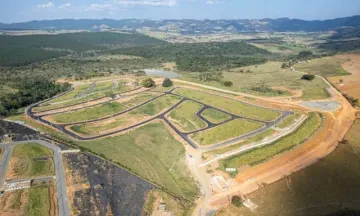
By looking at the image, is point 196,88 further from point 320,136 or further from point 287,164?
point 287,164

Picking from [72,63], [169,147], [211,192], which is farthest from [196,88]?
[72,63]

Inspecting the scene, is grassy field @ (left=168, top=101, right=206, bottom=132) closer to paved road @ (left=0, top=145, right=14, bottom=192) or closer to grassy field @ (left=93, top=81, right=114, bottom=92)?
grassy field @ (left=93, top=81, right=114, bottom=92)

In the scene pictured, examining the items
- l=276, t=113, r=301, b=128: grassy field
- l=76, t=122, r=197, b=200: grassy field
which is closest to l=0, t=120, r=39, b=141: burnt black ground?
l=76, t=122, r=197, b=200: grassy field

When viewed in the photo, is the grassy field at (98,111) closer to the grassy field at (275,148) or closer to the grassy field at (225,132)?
the grassy field at (225,132)

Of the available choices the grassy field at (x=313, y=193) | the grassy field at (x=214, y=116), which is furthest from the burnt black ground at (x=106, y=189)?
the grassy field at (x=214, y=116)

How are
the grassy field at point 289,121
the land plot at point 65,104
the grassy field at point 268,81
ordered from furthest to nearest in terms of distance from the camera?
the grassy field at point 268,81
the land plot at point 65,104
the grassy field at point 289,121

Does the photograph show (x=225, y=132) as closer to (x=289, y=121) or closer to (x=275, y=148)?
(x=275, y=148)
